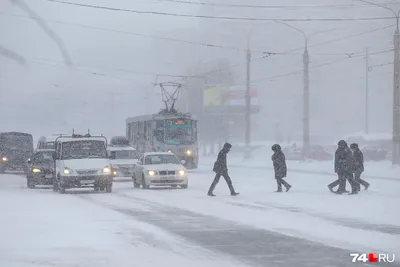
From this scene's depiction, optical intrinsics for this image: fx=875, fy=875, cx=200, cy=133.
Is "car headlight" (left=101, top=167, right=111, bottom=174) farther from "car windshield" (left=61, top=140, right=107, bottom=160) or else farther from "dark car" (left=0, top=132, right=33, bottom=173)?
"dark car" (left=0, top=132, right=33, bottom=173)

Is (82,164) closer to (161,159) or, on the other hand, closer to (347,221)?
(161,159)

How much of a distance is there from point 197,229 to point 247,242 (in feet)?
8.33

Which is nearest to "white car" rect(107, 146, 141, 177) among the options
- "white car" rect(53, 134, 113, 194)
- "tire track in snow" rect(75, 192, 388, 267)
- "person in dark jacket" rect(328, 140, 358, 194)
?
"white car" rect(53, 134, 113, 194)

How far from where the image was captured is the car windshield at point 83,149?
102 feet

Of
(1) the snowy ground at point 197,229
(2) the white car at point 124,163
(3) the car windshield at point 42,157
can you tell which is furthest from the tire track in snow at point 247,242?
(2) the white car at point 124,163

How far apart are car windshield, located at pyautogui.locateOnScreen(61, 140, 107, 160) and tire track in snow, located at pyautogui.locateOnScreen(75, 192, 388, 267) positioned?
1093cm

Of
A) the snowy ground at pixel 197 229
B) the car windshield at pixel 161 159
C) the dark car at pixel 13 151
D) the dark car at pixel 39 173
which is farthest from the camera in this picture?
the dark car at pixel 13 151

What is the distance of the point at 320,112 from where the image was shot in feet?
527

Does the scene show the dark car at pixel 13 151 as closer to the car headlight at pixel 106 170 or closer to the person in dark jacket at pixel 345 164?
the car headlight at pixel 106 170

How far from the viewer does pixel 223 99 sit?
10356 centimetres

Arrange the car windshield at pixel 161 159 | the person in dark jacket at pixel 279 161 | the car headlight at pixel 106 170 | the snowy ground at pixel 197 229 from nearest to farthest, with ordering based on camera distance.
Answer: the snowy ground at pixel 197 229 < the person in dark jacket at pixel 279 161 < the car headlight at pixel 106 170 < the car windshield at pixel 161 159

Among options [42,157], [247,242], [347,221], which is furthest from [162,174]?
[247,242]

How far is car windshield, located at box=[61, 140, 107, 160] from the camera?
31.2m

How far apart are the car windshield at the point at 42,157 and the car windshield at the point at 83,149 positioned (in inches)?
187
